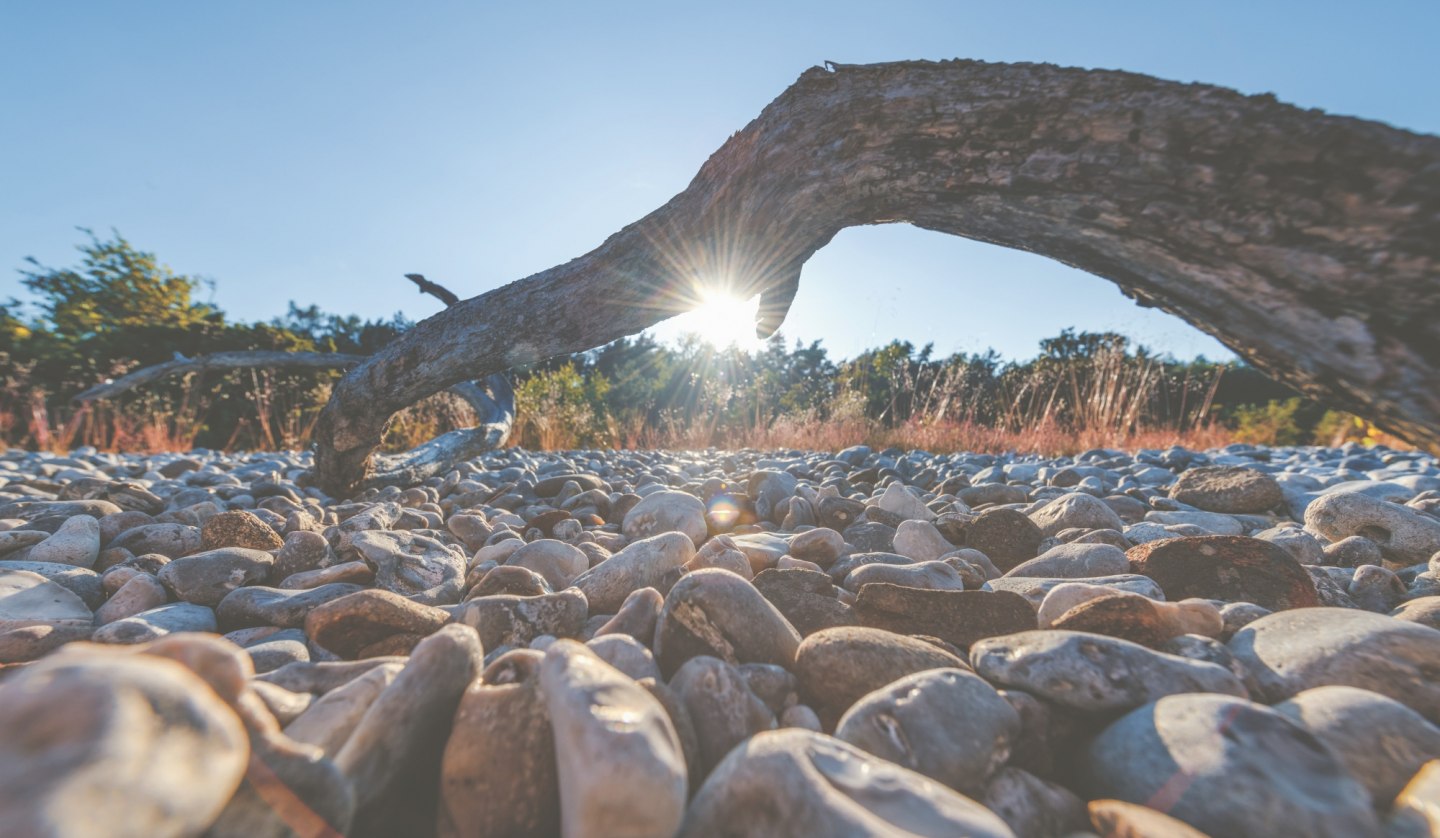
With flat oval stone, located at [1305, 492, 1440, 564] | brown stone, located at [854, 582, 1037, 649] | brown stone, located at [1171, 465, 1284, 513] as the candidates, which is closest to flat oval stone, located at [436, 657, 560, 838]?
brown stone, located at [854, 582, 1037, 649]

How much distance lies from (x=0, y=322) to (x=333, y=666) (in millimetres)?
Result: 12338

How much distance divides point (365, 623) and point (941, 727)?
3.69 feet

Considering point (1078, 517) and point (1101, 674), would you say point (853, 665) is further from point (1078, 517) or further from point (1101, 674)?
point (1078, 517)

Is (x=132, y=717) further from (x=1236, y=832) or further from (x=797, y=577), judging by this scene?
(x=797, y=577)

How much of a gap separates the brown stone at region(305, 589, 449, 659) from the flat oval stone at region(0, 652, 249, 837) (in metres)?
0.70

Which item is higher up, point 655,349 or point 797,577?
point 655,349

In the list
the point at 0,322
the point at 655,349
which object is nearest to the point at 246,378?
the point at 0,322

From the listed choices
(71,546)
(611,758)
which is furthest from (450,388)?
(611,758)

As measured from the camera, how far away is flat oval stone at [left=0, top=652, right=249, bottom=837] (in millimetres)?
438

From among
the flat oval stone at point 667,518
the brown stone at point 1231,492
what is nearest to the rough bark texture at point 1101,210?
the flat oval stone at point 667,518

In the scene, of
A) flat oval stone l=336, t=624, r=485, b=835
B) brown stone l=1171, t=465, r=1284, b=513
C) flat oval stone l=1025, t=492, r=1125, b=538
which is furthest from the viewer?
brown stone l=1171, t=465, r=1284, b=513

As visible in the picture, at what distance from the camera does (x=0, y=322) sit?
8383 millimetres

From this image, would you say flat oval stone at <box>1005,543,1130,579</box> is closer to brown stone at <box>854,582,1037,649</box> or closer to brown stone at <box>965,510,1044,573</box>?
brown stone at <box>965,510,1044,573</box>

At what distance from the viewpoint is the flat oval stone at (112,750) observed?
438 mm
